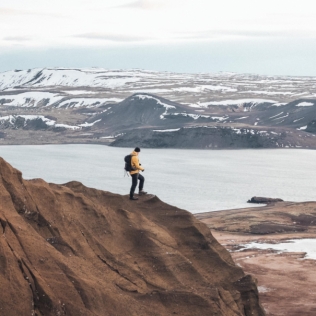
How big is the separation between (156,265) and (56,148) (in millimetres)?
114181

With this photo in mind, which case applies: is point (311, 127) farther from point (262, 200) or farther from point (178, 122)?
point (262, 200)

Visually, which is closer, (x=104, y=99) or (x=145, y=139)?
(x=145, y=139)

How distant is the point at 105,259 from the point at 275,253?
61.1 ft

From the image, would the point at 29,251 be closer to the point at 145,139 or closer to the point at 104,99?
the point at 145,139

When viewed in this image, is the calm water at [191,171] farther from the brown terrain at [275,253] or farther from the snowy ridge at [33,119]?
the snowy ridge at [33,119]

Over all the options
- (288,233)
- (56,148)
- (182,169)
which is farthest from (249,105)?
(288,233)

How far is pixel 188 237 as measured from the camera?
1858cm

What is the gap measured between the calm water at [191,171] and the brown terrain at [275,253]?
9546 mm

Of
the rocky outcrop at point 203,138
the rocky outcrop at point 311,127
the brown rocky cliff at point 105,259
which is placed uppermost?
the brown rocky cliff at point 105,259

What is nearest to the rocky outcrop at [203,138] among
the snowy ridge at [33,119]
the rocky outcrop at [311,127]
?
the rocky outcrop at [311,127]

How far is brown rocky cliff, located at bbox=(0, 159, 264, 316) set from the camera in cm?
1270

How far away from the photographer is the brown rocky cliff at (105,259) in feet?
41.7

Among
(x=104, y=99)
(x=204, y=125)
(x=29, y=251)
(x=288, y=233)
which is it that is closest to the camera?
(x=29, y=251)

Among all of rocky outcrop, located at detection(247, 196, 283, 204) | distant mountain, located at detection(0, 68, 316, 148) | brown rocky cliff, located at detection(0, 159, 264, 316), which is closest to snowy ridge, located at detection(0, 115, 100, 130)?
distant mountain, located at detection(0, 68, 316, 148)
